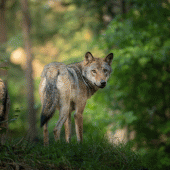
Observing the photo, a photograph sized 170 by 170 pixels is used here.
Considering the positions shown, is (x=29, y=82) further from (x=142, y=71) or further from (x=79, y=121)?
(x=79, y=121)

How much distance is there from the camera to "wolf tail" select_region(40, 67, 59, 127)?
13.6 feet

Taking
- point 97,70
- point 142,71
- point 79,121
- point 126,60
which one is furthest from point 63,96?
point 142,71

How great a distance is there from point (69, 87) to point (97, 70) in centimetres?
84

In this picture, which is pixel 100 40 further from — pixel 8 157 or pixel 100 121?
pixel 8 157

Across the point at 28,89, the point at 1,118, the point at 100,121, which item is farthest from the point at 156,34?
the point at 1,118

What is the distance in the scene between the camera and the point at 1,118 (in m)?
3.89

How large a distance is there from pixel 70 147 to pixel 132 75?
909cm

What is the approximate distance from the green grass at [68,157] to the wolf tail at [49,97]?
1.71 feet

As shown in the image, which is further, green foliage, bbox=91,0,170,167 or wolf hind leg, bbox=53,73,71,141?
green foliage, bbox=91,0,170,167

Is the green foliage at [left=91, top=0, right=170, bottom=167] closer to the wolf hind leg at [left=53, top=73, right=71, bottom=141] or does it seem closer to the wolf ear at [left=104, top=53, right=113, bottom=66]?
the wolf ear at [left=104, top=53, right=113, bottom=66]

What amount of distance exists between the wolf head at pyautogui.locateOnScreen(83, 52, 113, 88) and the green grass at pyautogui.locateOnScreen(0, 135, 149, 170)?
125 centimetres

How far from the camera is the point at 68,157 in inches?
139

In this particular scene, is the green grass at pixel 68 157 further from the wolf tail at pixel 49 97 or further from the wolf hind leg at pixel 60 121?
the wolf tail at pixel 49 97

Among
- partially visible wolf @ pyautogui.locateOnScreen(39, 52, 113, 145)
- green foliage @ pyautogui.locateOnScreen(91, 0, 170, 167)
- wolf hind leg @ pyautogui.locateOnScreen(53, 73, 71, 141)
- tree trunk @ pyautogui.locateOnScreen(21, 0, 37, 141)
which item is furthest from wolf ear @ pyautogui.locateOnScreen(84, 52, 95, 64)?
tree trunk @ pyautogui.locateOnScreen(21, 0, 37, 141)
